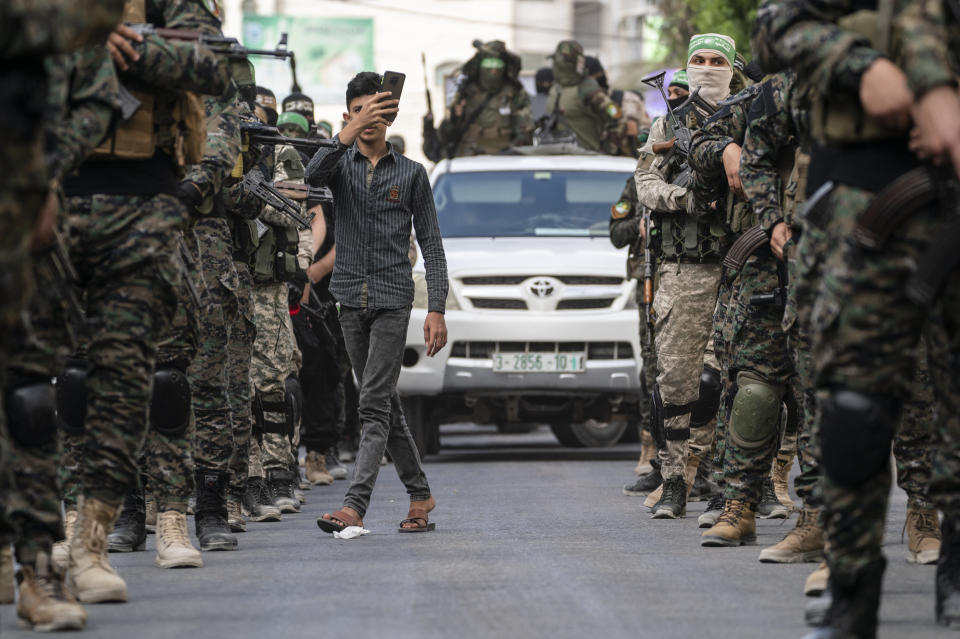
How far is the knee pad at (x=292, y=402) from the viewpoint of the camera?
10.4 m

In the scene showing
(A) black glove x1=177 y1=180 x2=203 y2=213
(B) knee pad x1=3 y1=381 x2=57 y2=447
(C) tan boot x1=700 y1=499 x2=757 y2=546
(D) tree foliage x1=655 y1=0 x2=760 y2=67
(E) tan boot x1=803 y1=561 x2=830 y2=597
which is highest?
(D) tree foliage x1=655 y1=0 x2=760 y2=67

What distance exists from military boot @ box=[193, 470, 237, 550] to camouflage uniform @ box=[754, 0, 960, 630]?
364 centimetres

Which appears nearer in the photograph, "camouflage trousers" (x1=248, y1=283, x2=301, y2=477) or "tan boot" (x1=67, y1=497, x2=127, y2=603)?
"tan boot" (x1=67, y1=497, x2=127, y2=603)

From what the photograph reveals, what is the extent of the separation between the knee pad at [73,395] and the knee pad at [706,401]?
12.0 ft

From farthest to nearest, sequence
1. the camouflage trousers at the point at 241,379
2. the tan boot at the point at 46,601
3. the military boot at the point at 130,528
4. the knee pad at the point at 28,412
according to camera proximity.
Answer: the camouflage trousers at the point at 241,379 → the military boot at the point at 130,528 → the knee pad at the point at 28,412 → the tan boot at the point at 46,601

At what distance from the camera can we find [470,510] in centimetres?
959

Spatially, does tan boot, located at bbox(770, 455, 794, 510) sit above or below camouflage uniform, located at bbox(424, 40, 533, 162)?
below

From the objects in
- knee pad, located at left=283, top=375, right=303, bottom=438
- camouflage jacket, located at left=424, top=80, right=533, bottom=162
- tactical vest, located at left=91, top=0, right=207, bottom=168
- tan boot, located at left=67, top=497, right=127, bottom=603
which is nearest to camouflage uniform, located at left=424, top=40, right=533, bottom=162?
camouflage jacket, located at left=424, top=80, right=533, bottom=162

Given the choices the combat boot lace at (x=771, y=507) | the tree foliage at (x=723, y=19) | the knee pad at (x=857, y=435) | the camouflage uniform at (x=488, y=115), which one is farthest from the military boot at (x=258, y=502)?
the tree foliage at (x=723, y=19)

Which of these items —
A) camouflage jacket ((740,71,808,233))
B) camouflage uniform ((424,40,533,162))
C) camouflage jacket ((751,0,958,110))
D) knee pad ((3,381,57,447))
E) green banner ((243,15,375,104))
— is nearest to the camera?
camouflage jacket ((751,0,958,110))

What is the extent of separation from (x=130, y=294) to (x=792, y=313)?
2.57 m

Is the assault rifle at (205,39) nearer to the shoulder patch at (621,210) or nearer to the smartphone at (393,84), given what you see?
the smartphone at (393,84)

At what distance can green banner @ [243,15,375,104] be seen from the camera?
54.8 metres

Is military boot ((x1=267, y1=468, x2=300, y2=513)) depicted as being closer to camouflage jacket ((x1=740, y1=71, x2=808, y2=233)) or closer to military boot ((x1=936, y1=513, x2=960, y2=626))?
camouflage jacket ((x1=740, y1=71, x2=808, y2=233))
